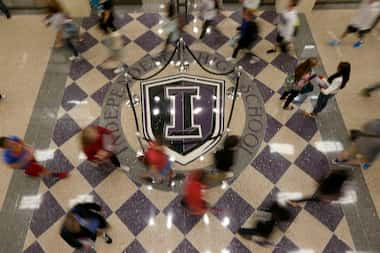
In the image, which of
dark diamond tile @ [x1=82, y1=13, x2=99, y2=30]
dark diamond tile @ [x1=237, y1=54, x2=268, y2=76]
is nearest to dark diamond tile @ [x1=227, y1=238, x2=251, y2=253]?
dark diamond tile @ [x1=237, y1=54, x2=268, y2=76]

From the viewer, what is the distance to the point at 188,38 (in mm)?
6375

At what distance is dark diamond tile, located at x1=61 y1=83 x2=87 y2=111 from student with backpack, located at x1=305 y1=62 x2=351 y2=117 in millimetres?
4373

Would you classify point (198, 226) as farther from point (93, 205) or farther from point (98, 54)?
point (98, 54)

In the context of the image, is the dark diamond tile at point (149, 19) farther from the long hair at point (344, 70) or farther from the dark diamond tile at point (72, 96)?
the long hair at point (344, 70)

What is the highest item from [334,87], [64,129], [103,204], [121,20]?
[121,20]

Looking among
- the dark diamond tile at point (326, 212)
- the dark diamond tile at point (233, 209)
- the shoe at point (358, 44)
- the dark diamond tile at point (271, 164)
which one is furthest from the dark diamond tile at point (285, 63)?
the dark diamond tile at point (233, 209)

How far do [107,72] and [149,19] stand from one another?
1.93 meters

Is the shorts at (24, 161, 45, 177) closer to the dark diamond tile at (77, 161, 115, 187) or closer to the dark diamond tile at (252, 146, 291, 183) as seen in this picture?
the dark diamond tile at (77, 161, 115, 187)

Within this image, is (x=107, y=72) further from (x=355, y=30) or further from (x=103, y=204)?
(x=355, y=30)

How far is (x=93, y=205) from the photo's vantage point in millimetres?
3385

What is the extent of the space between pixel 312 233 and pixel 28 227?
4175 mm

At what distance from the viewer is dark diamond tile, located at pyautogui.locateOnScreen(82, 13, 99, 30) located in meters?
6.64

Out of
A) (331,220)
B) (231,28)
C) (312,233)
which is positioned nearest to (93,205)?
(312,233)

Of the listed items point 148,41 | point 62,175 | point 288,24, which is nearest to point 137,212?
point 62,175
